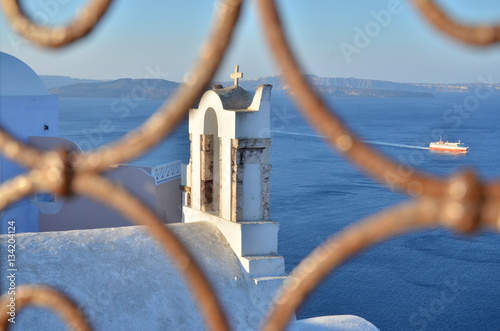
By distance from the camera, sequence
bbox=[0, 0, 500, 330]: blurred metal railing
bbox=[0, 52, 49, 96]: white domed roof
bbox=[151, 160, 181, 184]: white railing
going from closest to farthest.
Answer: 1. bbox=[0, 0, 500, 330]: blurred metal railing
2. bbox=[151, 160, 181, 184]: white railing
3. bbox=[0, 52, 49, 96]: white domed roof

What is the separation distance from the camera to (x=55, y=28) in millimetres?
966

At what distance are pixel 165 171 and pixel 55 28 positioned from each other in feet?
23.9

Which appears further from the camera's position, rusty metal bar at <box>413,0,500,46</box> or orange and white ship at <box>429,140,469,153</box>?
orange and white ship at <box>429,140,469,153</box>

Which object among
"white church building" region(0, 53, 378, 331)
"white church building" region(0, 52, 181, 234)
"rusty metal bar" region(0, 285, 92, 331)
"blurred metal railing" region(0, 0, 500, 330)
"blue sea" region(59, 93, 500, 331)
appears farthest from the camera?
"blue sea" region(59, 93, 500, 331)

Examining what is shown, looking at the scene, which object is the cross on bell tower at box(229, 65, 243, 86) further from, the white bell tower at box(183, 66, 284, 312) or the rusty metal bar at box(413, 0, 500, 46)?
the rusty metal bar at box(413, 0, 500, 46)

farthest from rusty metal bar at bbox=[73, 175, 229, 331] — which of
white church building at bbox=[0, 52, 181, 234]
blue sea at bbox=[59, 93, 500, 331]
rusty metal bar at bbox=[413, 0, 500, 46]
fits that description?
blue sea at bbox=[59, 93, 500, 331]

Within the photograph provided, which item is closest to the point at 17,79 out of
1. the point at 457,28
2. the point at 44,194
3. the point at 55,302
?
the point at 44,194

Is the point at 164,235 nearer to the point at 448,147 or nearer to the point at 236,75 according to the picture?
the point at 236,75

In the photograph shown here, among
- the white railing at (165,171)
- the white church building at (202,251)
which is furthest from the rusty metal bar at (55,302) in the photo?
the white railing at (165,171)

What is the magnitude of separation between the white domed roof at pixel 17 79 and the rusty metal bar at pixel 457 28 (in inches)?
352

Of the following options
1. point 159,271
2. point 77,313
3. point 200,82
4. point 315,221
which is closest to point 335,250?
point 200,82

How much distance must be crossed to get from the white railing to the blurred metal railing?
23.0 ft

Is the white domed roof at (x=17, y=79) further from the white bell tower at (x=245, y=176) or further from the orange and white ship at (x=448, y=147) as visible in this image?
the orange and white ship at (x=448, y=147)

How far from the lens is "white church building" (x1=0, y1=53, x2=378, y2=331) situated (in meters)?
5.12
